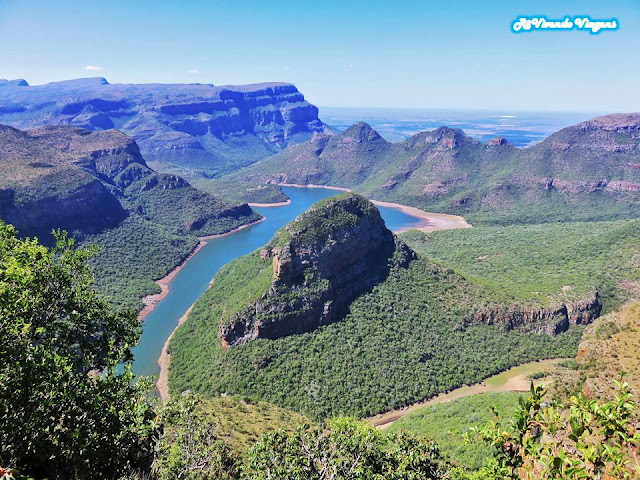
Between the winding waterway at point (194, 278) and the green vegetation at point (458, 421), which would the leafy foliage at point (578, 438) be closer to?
the winding waterway at point (194, 278)

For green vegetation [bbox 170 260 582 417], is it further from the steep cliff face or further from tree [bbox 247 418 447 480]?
the steep cliff face

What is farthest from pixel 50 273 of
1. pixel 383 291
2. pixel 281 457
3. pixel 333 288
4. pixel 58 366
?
pixel 383 291

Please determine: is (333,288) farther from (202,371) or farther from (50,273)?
(50,273)

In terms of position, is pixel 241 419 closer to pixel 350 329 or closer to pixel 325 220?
pixel 350 329

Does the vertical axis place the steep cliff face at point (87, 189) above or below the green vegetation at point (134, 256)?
above

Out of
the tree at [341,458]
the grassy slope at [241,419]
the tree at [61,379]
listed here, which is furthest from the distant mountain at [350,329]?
the tree at [61,379]

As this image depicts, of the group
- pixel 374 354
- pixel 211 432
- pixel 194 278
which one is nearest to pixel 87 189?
pixel 194 278
